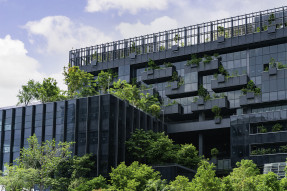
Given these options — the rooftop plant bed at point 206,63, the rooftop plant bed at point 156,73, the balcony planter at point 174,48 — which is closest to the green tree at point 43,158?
the rooftop plant bed at point 156,73

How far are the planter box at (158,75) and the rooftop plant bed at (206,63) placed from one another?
13.8 feet

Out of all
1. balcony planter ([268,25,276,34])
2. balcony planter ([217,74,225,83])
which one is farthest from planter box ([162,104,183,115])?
balcony planter ([268,25,276,34])

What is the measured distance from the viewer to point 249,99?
88.9 m

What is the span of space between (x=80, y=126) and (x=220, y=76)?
3320cm

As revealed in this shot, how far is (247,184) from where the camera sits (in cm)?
5478

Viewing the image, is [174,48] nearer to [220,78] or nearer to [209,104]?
[220,78]

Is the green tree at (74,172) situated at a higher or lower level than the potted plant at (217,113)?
lower

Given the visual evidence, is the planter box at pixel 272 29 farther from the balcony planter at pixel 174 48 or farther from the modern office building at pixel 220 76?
the balcony planter at pixel 174 48

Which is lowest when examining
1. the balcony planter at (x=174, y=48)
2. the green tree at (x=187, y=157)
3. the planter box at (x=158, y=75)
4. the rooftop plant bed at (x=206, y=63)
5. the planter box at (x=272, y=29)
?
the green tree at (x=187, y=157)

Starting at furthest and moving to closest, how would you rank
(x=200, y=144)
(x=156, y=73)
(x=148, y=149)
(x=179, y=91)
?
(x=156, y=73) < (x=179, y=91) < (x=200, y=144) < (x=148, y=149)

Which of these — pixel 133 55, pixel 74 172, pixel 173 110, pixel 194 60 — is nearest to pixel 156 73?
pixel 133 55

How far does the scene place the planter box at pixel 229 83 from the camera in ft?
300

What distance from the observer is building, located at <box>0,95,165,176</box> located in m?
68.9

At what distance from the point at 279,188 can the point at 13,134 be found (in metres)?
45.2
